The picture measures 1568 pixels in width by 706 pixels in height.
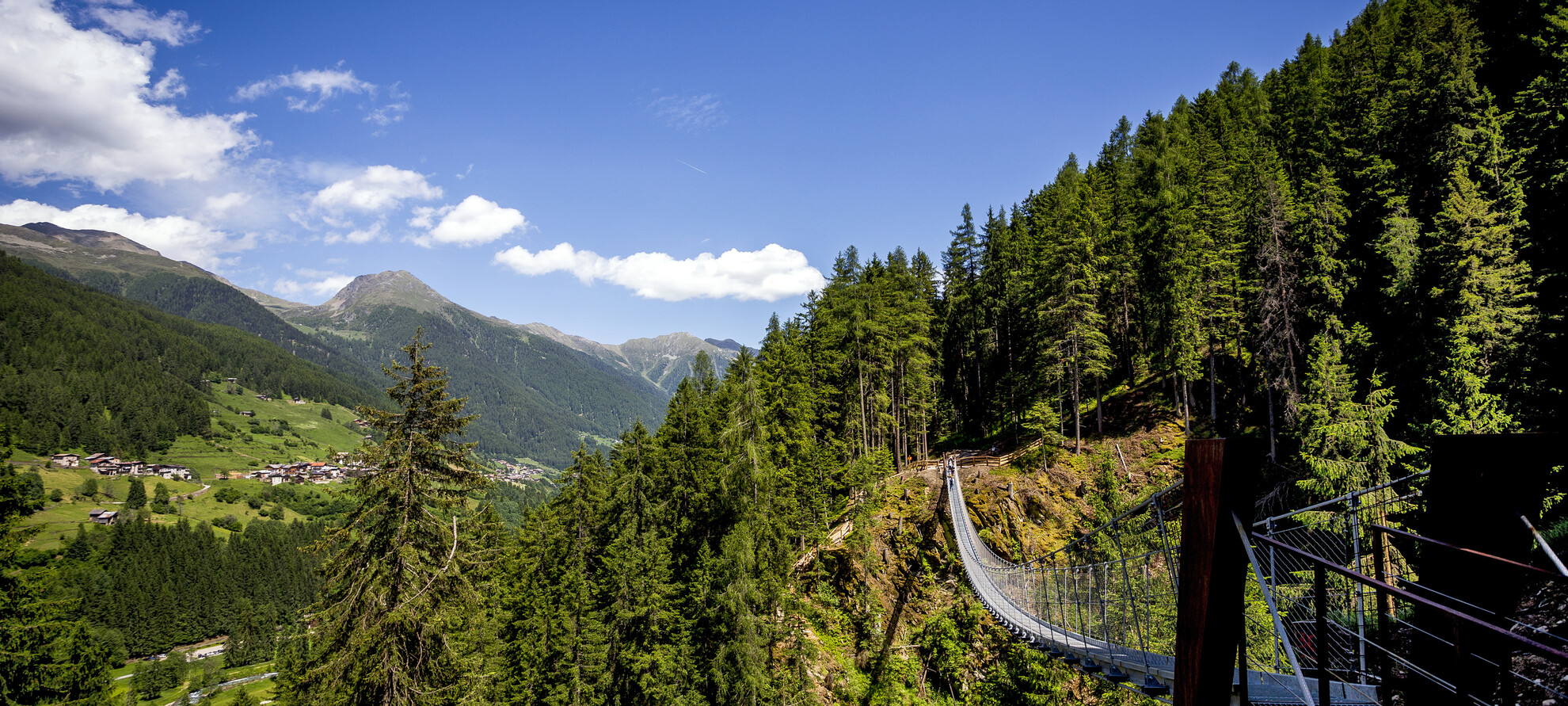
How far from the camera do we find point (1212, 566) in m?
1.95

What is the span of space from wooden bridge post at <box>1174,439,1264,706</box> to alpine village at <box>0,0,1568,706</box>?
0.01 metres

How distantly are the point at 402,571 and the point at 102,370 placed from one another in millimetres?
201802

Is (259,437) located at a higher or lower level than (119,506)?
higher

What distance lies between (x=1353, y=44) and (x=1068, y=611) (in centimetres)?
3908

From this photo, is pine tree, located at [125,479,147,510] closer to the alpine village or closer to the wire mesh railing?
the alpine village

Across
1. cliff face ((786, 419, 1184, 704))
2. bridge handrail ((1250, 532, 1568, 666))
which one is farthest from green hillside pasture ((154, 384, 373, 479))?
bridge handrail ((1250, 532, 1568, 666))

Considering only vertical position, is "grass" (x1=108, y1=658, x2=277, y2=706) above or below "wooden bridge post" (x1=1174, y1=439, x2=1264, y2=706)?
below

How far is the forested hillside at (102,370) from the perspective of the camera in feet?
392

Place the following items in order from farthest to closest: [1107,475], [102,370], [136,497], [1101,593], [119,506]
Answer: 1. [102,370]
2. [136,497]
3. [119,506]
4. [1107,475]
5. [1101,593]

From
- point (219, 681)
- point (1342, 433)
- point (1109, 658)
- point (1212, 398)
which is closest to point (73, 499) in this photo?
point (219, 681)

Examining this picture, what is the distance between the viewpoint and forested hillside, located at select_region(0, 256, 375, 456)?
11956cm

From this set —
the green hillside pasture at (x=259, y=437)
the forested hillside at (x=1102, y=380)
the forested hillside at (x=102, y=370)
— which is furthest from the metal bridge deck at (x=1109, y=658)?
the green hillside pasture at (x=259, y=437)

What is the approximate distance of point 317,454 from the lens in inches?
5901

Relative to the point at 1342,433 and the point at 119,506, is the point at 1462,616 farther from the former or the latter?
the point at 119,506
